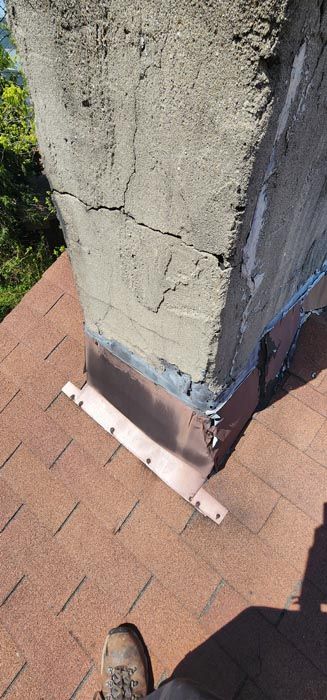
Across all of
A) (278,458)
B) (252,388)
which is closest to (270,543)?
(278,458)

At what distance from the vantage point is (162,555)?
6.40 ft

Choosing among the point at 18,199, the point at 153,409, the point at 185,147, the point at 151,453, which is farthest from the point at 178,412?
the point at 18,199

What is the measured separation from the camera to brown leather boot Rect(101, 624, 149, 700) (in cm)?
177

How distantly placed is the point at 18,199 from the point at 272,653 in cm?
490

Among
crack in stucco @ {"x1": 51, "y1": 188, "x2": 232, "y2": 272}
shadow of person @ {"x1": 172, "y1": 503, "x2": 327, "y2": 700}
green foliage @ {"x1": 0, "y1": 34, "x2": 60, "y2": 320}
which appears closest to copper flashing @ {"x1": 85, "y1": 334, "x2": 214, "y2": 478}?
shadow of person @ {"x1": 172, "y1": 503, "x2": 327, "y2": 700}

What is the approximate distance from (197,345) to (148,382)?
1.76 feet

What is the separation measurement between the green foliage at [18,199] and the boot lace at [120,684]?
14.6 ft

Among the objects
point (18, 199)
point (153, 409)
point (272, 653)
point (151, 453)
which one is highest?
point (18, 199)

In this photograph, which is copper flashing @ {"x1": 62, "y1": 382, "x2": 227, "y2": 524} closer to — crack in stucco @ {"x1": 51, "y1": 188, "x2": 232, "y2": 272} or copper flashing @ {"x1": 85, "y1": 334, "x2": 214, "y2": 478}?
copper flashing @ {"x1": 85, "y1": 334, "x2": 214, "y2": 478}

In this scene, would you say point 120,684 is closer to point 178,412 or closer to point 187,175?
Answer: point 178,412

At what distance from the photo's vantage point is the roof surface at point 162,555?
177 centimetres

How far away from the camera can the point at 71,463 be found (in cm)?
218

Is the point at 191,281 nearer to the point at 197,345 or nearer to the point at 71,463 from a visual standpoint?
the point at 197,345

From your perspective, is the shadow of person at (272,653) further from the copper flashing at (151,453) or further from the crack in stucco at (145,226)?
the crack in stucco at (145,226)
